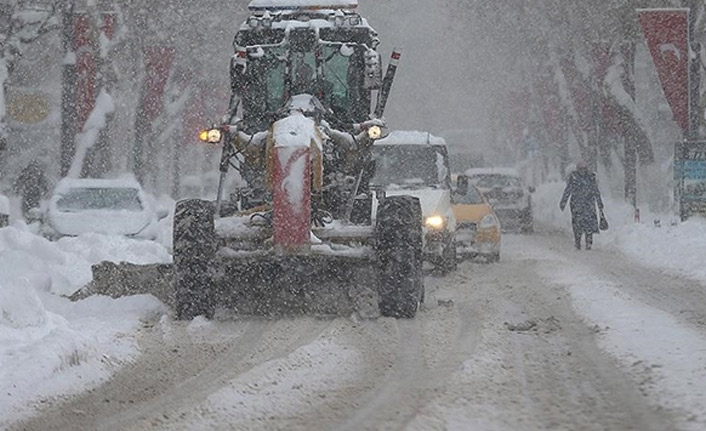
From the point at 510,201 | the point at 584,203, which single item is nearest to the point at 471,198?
Result: the point at 584,203

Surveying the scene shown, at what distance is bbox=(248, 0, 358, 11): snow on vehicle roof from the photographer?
13.3m

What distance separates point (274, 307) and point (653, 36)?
13.4 m

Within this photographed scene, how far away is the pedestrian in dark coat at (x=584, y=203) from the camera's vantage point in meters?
22.6

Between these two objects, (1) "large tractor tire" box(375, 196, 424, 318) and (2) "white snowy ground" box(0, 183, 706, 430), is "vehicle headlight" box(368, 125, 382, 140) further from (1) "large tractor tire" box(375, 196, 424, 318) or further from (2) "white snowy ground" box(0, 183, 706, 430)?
(2) "white snowy ground" box(0, 183, 706, 430)

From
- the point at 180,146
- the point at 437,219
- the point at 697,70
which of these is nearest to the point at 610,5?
the point at 697,70

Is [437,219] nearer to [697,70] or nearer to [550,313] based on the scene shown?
[550,313]

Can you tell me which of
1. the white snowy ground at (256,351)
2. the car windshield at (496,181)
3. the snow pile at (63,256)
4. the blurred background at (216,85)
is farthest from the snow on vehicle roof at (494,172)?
the white snowy ground at (256,351)

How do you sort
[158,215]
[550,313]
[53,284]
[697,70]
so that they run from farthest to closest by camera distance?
[697,70], [158,215], [53,284], [550,313]

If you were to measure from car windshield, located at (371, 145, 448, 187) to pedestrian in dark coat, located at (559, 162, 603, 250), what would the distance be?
17.1 feet

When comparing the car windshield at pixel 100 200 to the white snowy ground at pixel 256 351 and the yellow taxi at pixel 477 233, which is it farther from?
the white snowy ground at pixel 256 351

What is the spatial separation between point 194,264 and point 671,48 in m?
14.9

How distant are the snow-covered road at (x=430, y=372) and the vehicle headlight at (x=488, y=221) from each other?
6291 millimetres

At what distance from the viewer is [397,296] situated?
11273 millimetres

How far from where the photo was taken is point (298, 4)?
43.8 feet
